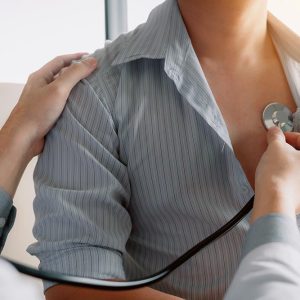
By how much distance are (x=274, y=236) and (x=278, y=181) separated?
5.8 inches

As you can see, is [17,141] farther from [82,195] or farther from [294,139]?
[294,139]

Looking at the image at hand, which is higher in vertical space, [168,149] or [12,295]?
[12,295]

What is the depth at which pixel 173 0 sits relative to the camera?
0.93 m

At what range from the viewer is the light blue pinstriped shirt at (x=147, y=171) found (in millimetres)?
790

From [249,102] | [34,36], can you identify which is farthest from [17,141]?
[34,36]

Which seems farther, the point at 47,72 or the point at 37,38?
the point at 37,38

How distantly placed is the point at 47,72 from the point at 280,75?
0.45 meters

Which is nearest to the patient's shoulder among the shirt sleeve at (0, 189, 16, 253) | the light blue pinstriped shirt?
the light blue pinstriped shirt

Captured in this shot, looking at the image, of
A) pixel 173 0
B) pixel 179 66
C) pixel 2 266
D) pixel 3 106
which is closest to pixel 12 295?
pixel 2 266

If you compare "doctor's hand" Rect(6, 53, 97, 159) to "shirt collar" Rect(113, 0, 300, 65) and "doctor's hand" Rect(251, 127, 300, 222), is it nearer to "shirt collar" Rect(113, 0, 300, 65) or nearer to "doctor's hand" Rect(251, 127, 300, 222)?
"shirt collar" Rect(113, 0, 300, 65)

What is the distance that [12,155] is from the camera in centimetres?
87

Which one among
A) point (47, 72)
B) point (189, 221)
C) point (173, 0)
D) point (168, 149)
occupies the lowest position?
point (189, 221)

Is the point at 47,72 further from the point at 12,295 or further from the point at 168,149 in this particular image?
the point at 12,295

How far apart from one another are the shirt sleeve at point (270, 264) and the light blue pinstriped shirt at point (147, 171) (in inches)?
11.8
